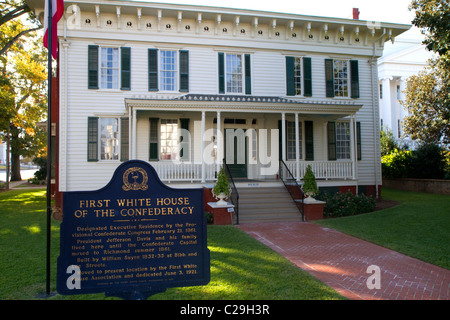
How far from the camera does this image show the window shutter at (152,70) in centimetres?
1459

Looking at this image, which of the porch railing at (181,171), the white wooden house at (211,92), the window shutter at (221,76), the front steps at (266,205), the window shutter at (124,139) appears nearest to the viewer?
the front steps at (266,205)

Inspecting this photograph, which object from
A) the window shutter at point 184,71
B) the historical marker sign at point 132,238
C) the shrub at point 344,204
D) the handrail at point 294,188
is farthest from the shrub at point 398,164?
the historical marker sign at point 132,238

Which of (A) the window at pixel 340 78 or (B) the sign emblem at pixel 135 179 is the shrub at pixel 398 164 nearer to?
(A) the window at pixel 340 78

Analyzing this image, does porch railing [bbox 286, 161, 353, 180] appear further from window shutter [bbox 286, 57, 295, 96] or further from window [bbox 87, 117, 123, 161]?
window [bbox 87, 117, 123, 161]

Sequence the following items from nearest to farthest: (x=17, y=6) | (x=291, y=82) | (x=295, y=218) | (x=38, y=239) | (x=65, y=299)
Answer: (x=65, y=299)
(x=38, y=239)
(x=295, y=218)
(x=291, y=82)
(x=17, y=6)

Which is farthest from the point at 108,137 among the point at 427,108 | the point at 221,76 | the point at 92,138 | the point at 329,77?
the point at 427,108

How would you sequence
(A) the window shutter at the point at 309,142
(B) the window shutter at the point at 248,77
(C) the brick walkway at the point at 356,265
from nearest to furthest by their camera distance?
(C) the brick walkway at the point at 356,265 → (B) the window shutter at the point at 248,77 → (A) the window shutter at the point at 309,142

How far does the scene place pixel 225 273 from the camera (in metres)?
5.96

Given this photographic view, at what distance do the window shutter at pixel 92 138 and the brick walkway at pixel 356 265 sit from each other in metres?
8.02

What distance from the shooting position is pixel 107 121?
14.4 m

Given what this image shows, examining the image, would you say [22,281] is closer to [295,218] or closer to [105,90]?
[295,218]
